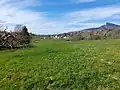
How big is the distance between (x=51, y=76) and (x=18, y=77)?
6.83 ft

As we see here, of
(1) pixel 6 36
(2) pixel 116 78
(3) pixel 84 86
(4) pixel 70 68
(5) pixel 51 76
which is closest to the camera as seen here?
(3) pixel 84 86

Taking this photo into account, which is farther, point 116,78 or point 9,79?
point 9,79

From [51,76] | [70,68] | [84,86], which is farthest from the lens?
[70,68]

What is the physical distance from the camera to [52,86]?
1423 cm

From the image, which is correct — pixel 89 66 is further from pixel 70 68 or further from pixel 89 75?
pixel 89 75

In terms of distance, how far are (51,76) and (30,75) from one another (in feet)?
4.67

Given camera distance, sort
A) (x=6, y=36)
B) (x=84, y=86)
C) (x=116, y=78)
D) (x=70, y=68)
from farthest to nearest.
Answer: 1. (x=6, y=36)
2. (x=70, y=68)
3. (x=116, y=78)
4. (x=84, y=86)

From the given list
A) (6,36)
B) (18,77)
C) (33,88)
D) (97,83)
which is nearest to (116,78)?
(97,83)

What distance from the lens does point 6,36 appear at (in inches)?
2098

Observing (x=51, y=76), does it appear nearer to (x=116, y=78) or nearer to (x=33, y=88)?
(x=33, y=88)

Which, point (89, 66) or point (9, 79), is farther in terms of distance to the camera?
point (89, 66)

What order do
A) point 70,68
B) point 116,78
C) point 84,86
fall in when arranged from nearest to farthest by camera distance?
point 84,86 < point 116,78 < point 70,68

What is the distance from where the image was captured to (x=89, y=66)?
18.9 meters

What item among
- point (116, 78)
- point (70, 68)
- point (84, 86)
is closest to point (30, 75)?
point (70, 68)
